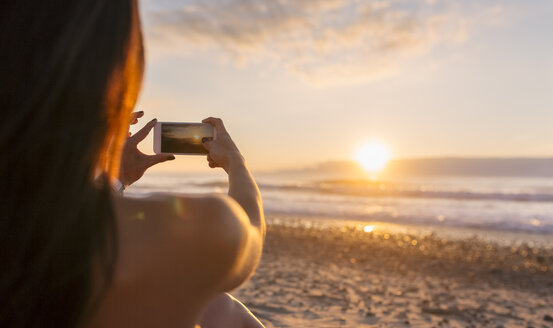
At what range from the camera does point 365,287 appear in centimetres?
581

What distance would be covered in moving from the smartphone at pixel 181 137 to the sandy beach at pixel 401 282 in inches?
103

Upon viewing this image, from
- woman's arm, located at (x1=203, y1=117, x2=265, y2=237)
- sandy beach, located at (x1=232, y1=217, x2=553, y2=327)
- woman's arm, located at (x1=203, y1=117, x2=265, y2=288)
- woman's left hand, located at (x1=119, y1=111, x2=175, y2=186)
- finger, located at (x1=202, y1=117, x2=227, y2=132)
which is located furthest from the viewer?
sandy beach, located at (x1=232, y1=217, x2=553, y2=327)

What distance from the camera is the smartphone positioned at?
81.2 inches

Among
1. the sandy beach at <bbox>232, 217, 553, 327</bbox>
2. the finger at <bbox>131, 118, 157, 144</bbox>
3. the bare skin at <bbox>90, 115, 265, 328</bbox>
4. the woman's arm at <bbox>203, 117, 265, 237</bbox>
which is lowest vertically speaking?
the sandy beach at <bbox>232, 217, 553, 327</bbox>

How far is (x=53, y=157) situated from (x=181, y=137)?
1.35m

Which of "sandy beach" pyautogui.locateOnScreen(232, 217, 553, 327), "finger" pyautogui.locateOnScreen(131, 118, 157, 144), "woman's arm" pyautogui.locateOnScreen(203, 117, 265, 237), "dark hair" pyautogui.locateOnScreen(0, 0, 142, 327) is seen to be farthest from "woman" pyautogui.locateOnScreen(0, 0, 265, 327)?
"sandy beach" pyautogui.locateOnScreen(232, 217, 553, 327)

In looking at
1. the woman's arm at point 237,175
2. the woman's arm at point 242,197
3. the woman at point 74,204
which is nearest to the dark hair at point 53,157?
the woman at point 74,204

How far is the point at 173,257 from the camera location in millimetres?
861

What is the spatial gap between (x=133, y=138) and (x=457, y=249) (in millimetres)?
8589

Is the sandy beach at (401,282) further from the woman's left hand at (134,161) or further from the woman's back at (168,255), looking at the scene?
the woman's back at (168,255)

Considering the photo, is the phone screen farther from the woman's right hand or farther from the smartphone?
the woman's right hand

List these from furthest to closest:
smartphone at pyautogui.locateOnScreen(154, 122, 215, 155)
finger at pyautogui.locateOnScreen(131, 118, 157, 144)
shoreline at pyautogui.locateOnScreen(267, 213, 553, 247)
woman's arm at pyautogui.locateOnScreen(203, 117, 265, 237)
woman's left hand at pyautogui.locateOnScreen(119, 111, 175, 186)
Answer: shoreline at pyautogui.locateOnScreen(267, 213, 553, 247) < smartphone at pyautogui.locateOnScreen(154, 122, 215, 155) < finger at pyautogui.locateOnScreen(131, 118, 157, 144) < woman's left hand at pyautogui.locateOnScreen(119, 111, 175, 186) < woman's arm at pyautogui.locateOnScreen(203, 117, 265, 237)

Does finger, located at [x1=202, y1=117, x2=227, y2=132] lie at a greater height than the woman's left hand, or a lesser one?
greater

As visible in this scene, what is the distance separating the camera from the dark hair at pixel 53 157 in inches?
33.0
